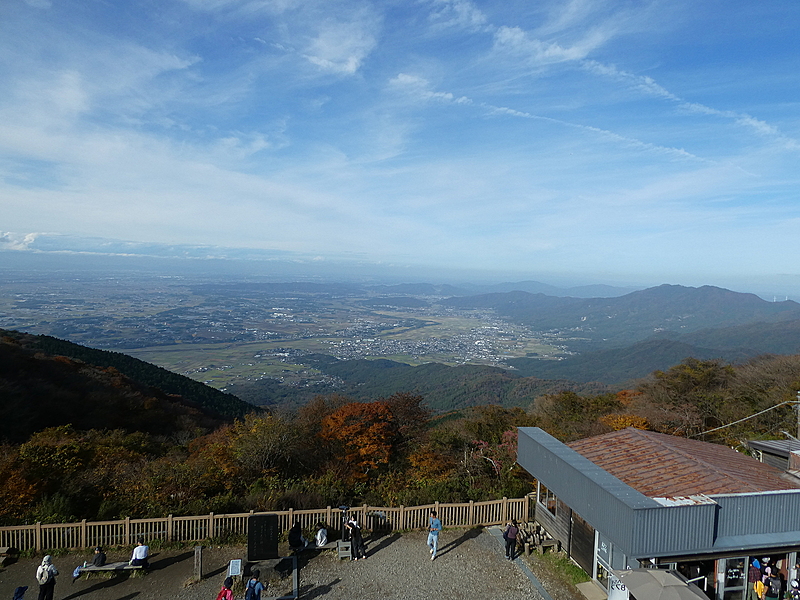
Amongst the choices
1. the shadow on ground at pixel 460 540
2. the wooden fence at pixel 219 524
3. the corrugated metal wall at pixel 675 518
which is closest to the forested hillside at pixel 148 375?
the wooden fence at pixel 219 524

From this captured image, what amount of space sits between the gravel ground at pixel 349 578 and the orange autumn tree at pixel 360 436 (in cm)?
581

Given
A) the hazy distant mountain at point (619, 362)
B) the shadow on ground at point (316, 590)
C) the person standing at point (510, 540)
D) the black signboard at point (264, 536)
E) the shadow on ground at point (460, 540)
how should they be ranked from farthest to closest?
the hazy distant mountain at point (619, 362) → the shadow on ground at point (460, 540) → the person standing at point (510, 540) → the black signboard at point (264, 536) → the shadow on ground at point (316, 590)

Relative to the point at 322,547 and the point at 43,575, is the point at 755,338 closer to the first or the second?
the point at 322,547

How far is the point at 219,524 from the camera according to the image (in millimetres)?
11773

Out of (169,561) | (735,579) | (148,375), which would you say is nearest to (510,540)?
(735,579)

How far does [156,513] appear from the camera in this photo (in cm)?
1209

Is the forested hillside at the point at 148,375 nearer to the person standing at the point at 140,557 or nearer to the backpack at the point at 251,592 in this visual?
the person standing at the point at 140,557

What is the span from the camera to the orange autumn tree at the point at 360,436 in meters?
17.9

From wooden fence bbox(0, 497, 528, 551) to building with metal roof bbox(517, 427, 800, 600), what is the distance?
1918mm

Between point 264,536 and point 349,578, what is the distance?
2118 millimetres

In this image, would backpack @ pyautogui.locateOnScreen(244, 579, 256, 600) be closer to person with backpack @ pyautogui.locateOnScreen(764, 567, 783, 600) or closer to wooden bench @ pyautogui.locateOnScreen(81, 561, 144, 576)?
wooden bench @ pyautogui.locateOnScreen(81, 561, 144, 576)

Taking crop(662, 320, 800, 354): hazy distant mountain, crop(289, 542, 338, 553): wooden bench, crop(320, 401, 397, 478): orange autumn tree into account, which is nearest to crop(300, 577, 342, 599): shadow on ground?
crop(289, 542, 338, 553): wooden bench

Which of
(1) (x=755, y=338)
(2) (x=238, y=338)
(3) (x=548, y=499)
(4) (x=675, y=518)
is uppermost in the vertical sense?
(4) (x=675, y=518)

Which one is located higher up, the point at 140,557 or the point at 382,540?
the point at 140,557
